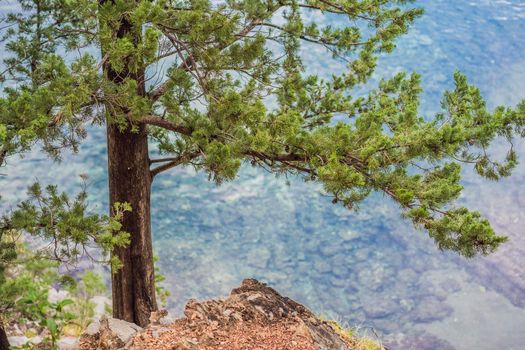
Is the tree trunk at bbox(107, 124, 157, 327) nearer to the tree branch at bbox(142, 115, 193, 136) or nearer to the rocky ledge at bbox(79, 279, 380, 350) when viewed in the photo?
the tree branch at bbox(142, 115, 193, 136)

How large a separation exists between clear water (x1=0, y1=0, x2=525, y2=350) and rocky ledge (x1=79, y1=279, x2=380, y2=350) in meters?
7.00

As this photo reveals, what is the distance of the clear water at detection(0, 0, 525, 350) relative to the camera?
11242 millimetres

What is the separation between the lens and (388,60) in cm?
1538

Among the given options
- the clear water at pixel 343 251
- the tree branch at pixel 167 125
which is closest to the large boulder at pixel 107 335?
the tree branch at pixel 167 125

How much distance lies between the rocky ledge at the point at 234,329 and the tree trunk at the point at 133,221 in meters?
0.40

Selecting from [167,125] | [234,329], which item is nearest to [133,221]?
[167,125]

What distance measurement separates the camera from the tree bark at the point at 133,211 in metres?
4.25

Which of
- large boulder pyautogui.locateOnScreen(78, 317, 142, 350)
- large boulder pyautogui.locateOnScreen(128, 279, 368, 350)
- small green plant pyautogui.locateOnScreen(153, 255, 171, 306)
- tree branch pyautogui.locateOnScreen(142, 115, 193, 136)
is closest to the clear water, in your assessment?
small green plant pyautogui.locateOnScreen(153, 255, 171, 306)

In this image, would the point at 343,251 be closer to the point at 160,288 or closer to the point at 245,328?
the point at 160,288

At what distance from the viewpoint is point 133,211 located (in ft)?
14.4

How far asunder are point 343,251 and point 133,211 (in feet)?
28.7

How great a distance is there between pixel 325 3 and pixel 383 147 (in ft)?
3.83

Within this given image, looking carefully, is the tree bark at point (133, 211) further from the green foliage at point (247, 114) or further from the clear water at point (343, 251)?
the clear water at point (343, 251)

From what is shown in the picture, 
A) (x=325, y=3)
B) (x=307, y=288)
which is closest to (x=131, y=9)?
(x=325, y=3)
